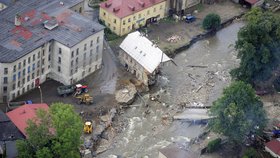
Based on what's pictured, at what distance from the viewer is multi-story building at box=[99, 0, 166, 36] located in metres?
134

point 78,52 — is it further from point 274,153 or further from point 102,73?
point 274,153

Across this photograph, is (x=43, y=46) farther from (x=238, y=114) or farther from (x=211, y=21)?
(x=211, y=21)

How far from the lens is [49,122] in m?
98.5

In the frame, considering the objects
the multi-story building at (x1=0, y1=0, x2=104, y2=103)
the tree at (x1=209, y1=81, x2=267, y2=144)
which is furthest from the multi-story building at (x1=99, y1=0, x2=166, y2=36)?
the tree at (x1=209, y1=81, x2=267, y2=144)

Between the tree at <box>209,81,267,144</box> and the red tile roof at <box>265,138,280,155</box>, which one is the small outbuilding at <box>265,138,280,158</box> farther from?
the tree at <box>209,81,267,144</box>

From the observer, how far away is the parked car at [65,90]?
388ft

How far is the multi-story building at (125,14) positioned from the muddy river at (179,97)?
1002 cm

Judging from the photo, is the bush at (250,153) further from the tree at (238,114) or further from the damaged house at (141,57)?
the damaged house at (141,57)

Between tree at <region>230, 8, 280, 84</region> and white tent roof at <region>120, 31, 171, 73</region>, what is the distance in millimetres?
12196

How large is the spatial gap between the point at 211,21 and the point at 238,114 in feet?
119

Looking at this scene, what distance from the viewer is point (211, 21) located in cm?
14050

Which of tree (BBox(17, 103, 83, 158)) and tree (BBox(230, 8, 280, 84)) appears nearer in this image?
tree (BBox(17, 103, 83, 158))

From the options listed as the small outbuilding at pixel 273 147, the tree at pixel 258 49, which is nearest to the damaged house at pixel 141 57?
the tree at pixel 258 49

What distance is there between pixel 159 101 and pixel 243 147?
16.6 meters
